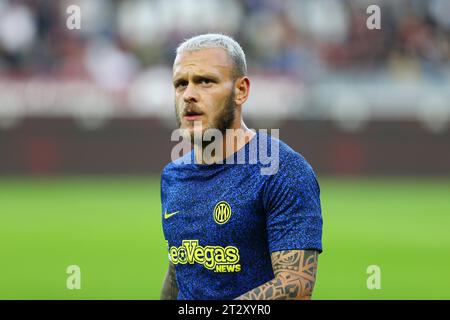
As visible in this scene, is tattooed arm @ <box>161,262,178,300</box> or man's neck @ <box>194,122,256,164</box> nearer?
man's neck @ <box>194,122,256,164</box>

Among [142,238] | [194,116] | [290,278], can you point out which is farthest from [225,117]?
[142,238]

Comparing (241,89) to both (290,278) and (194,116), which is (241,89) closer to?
(194,116)

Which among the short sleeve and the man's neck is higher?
the man's neck

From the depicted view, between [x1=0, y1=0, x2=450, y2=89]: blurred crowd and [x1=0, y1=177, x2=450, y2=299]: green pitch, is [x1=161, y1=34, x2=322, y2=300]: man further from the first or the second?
[x1=0, y1=0, x2=450, y2=89]: blurred crowd

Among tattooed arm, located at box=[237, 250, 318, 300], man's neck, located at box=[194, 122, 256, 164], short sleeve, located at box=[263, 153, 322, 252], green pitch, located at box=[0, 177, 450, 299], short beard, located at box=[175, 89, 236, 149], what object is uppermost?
short beard, located at box=[175, 89, 236, 149]

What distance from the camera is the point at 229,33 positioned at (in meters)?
23.1

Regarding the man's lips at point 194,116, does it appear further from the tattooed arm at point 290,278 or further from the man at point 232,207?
the tattooed arm at point 290,278

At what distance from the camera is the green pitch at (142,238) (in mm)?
9844

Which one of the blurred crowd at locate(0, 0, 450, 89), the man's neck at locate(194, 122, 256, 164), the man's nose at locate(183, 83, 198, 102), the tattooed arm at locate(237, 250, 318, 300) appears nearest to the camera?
the tattooed arm at locate(237, 250, 318, 300)

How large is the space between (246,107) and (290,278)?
1774 centimetres

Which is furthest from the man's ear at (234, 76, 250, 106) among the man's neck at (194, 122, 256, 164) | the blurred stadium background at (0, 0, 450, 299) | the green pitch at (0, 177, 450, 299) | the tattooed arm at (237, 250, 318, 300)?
the blurred stadium background at (0, 0, 450, 299)

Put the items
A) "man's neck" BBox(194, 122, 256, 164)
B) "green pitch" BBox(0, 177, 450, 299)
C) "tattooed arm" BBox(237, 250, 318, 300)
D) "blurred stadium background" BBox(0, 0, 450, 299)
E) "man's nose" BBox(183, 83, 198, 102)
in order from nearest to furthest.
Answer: "tattooed arm" BBox(237, 250, 318, 300) < "man's nose" BBox(183, 83, 198, 102) < "man's neck" BBox(194, 122, 256, 164) < "green pitch" BBox(0, 177, 450, 299) < "blurred stadium background" BBox(0, 0, 450, 299)

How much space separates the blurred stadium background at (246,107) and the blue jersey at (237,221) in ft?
34.2

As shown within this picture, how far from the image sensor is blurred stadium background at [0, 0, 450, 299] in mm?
18188
